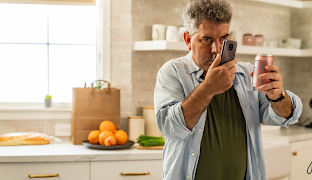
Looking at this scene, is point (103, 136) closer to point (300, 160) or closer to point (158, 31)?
point (158, 31)

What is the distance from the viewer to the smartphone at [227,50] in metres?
1.10

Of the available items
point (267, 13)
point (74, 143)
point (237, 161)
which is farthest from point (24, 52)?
point (267, 13)

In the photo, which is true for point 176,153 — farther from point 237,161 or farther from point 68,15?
point 68,15

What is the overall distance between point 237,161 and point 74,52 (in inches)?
71.2

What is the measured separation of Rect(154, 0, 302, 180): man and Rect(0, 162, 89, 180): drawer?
0.91m

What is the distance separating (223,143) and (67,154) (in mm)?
1145

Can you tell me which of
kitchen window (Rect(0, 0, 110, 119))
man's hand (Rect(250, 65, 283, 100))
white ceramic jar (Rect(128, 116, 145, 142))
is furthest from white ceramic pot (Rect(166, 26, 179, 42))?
man's hand (Rect(250, 65, 283, 100))

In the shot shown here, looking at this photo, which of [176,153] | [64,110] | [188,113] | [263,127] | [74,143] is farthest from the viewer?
[263,127]

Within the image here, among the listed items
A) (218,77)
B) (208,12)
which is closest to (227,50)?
(218,77)

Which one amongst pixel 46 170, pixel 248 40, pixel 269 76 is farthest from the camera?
pixel 248 40

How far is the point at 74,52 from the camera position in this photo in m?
2.64

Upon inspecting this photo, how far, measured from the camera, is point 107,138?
216 cm

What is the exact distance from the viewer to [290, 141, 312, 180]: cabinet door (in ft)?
8.25

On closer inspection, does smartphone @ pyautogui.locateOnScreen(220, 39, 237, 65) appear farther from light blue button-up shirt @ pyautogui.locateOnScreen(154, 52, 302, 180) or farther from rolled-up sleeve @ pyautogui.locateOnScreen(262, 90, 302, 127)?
rolled-up sleeve @ pyautogui.locateOnScreen(262, 90, 302, 127)
